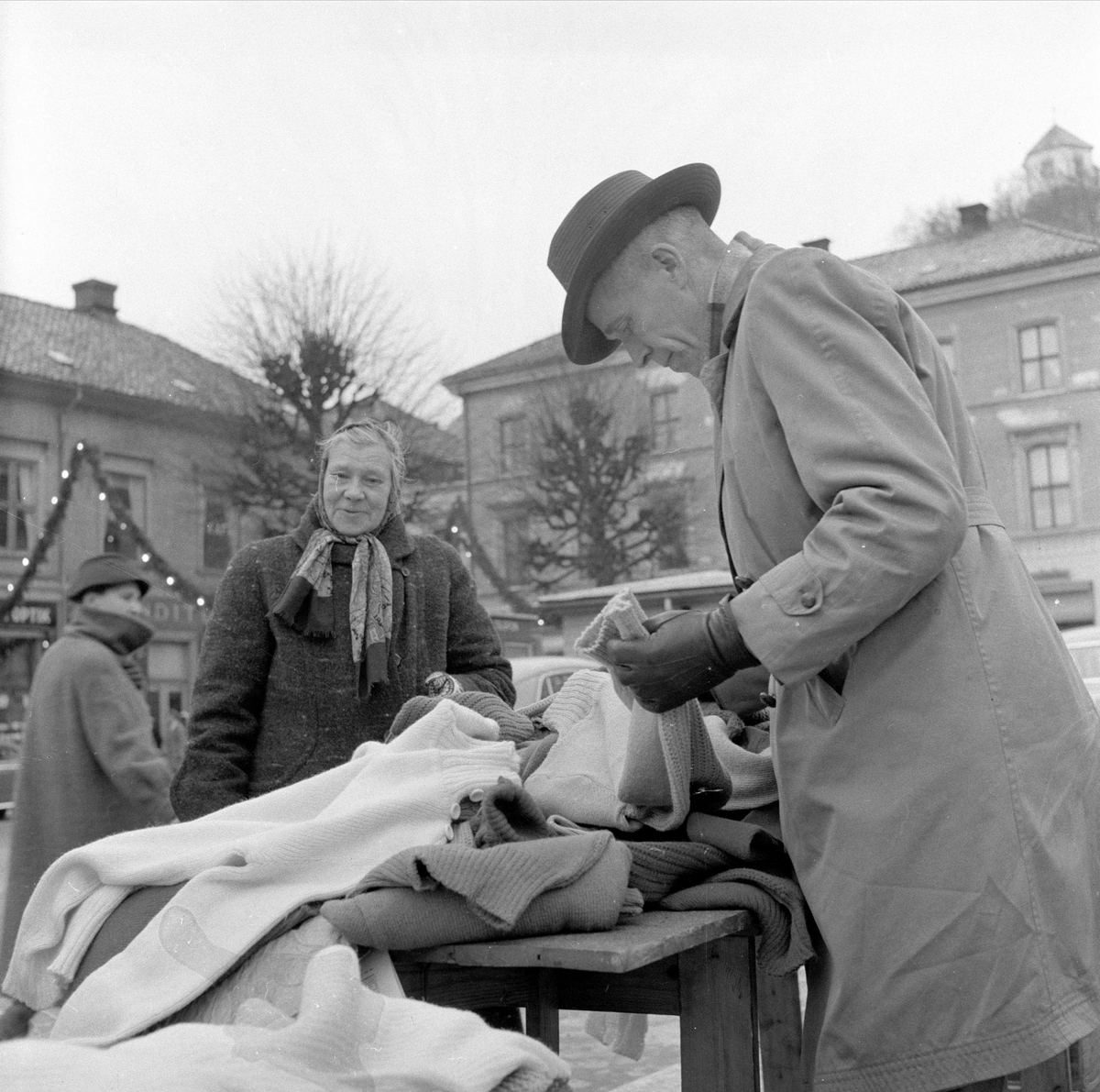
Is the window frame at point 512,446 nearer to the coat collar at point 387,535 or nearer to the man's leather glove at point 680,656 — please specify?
the coat collar at point 387,535

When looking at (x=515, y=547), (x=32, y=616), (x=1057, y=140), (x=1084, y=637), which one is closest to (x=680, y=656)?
(x=1084, y=637)

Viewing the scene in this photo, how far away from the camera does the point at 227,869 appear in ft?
5.07

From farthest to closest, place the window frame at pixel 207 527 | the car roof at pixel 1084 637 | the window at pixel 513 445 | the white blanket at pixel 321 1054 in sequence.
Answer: the window at pixel 513 445 < the window frame at pixel 207 527 < the car roof at pixel 1084 637 < the white blanket at pixel 321 1054

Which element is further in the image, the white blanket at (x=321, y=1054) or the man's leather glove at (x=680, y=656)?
the man's leather glove at (x=680, y=656)

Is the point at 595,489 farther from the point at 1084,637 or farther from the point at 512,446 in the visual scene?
the point at 1084,637

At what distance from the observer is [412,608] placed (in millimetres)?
2963

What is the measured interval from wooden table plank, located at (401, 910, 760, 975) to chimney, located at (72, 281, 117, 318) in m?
24.9

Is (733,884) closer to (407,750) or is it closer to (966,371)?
(407,750)

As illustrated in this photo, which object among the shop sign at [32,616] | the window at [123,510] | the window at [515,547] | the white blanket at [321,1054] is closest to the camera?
the white blanket at [321,1054]

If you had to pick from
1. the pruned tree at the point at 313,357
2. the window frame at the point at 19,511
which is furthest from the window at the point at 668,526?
the window frame at the point at 19,511

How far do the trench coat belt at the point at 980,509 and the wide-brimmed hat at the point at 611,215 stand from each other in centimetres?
53

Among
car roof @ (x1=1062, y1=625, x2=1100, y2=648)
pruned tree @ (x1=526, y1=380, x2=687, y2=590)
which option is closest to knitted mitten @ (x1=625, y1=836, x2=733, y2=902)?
car roof @ (x1=1062, y1=625, x2=1100, y2=648)

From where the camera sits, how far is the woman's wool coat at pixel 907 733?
4.81 feet

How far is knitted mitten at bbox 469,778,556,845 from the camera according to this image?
5.17 ft
